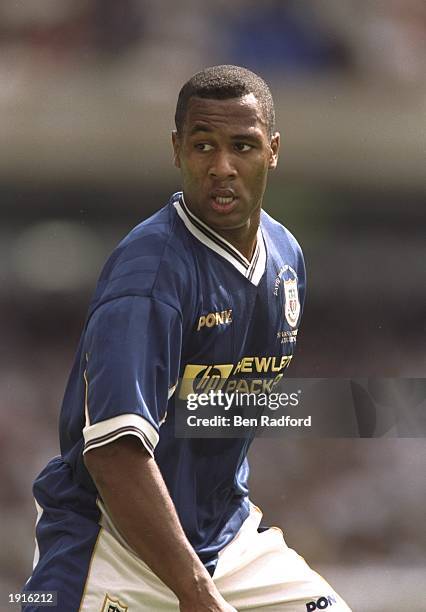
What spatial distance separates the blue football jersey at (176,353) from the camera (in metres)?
2.09

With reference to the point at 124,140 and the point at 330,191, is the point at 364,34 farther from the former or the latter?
the point at 124,140

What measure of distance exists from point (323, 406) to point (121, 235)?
2637mm

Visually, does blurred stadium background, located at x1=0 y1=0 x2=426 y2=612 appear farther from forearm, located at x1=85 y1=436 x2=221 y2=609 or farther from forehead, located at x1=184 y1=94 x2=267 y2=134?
forearm, located at x1=85 y1=436 x2=221 y2=609

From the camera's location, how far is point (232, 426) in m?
2.47

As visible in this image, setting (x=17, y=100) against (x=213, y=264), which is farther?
(x=17, y=100)

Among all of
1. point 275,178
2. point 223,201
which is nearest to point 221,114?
point 223,201

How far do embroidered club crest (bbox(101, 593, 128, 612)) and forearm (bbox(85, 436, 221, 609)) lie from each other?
28 centimetres

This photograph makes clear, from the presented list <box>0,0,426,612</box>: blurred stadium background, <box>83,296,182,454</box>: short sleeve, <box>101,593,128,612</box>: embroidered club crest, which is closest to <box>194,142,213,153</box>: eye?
<box>83,296,182,454</box>: short sleeve

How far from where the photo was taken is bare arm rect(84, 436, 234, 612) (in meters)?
2.03

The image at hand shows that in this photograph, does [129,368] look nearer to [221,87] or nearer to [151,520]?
[151,520]

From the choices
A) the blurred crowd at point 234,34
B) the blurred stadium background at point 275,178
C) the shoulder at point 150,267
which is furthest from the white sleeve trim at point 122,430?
the blurred crowd at point 234,34

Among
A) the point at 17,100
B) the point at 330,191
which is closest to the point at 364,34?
the point at 330,191

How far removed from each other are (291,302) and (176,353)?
0.44 m

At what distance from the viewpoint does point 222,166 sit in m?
2.28
